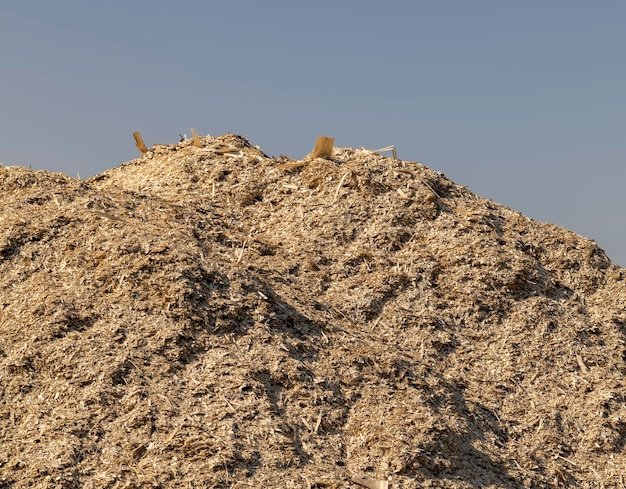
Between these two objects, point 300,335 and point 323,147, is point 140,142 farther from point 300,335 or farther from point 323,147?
point 300,335

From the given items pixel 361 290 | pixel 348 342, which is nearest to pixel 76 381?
pixel 348 342

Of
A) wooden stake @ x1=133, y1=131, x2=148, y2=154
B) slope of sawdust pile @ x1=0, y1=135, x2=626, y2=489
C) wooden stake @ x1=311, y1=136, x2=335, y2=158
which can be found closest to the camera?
slope of sawdust pile @ x1=0, y1=135, x2=626, y2=489

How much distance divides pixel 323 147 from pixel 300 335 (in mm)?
3714

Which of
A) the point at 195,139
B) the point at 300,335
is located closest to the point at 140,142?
the point at 195,139

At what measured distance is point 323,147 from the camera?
10.4 metres

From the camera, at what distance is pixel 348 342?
7.40 m

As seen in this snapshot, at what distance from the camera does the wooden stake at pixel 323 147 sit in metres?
10.3

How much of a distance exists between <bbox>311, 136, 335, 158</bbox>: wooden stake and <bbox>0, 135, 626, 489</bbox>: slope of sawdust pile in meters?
0.17

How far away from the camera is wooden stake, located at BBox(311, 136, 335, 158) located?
10.3 metres

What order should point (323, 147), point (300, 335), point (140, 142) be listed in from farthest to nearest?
point (140, 142)
point (323, 147)
point (300, 335)

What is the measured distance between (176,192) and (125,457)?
4.56 m

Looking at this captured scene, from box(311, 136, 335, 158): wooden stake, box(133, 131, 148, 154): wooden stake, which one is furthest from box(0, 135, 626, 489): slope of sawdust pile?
box(133, 131, 148, 154): wooden stake

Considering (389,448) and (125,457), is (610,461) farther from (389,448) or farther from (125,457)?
(125,457)

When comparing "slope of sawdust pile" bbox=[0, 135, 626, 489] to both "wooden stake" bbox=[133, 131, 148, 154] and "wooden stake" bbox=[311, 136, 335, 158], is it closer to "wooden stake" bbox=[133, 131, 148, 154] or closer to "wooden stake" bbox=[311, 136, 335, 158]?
"wooden stake" bbox=[311, 136, 335, 158]
